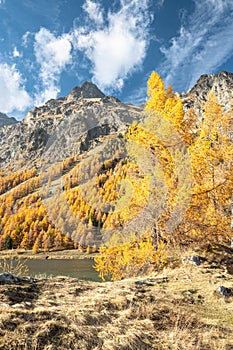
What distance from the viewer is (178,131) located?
1267 cm

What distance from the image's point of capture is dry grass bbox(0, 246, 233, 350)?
4.64 metres

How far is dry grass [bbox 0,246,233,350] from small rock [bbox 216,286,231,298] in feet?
0.68

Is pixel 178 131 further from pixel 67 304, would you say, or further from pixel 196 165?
pixel 67 304

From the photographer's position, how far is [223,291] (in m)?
8.77

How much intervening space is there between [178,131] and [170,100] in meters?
1.77

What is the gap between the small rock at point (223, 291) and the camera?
341 inches

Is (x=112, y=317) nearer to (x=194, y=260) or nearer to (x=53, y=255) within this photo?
(x=194, y=260)

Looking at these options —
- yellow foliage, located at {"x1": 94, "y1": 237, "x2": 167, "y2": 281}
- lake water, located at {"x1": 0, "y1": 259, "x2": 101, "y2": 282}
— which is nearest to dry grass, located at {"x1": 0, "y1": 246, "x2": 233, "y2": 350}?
yellow foliage, located at {"x1": 94, "y1": 237, "x2": 167, "y2": 281}

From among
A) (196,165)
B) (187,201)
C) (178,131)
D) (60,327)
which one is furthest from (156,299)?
(178,131)

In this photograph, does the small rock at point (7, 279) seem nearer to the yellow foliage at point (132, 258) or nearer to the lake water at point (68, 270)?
the yellow foliage at point (132, 258)

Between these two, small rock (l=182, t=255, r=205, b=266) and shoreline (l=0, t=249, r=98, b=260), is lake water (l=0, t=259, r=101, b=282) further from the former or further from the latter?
small rock (l=182, t=255, r=205, b=266)

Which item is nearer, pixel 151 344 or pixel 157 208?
pixel 151 344

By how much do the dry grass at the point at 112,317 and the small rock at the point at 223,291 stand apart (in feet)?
0.68

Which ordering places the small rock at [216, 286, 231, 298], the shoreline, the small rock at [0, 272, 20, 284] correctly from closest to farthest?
the small rock at [0, 272, 20, 284] < the small rock at [216, 286, 231, 298] < the shoreline
